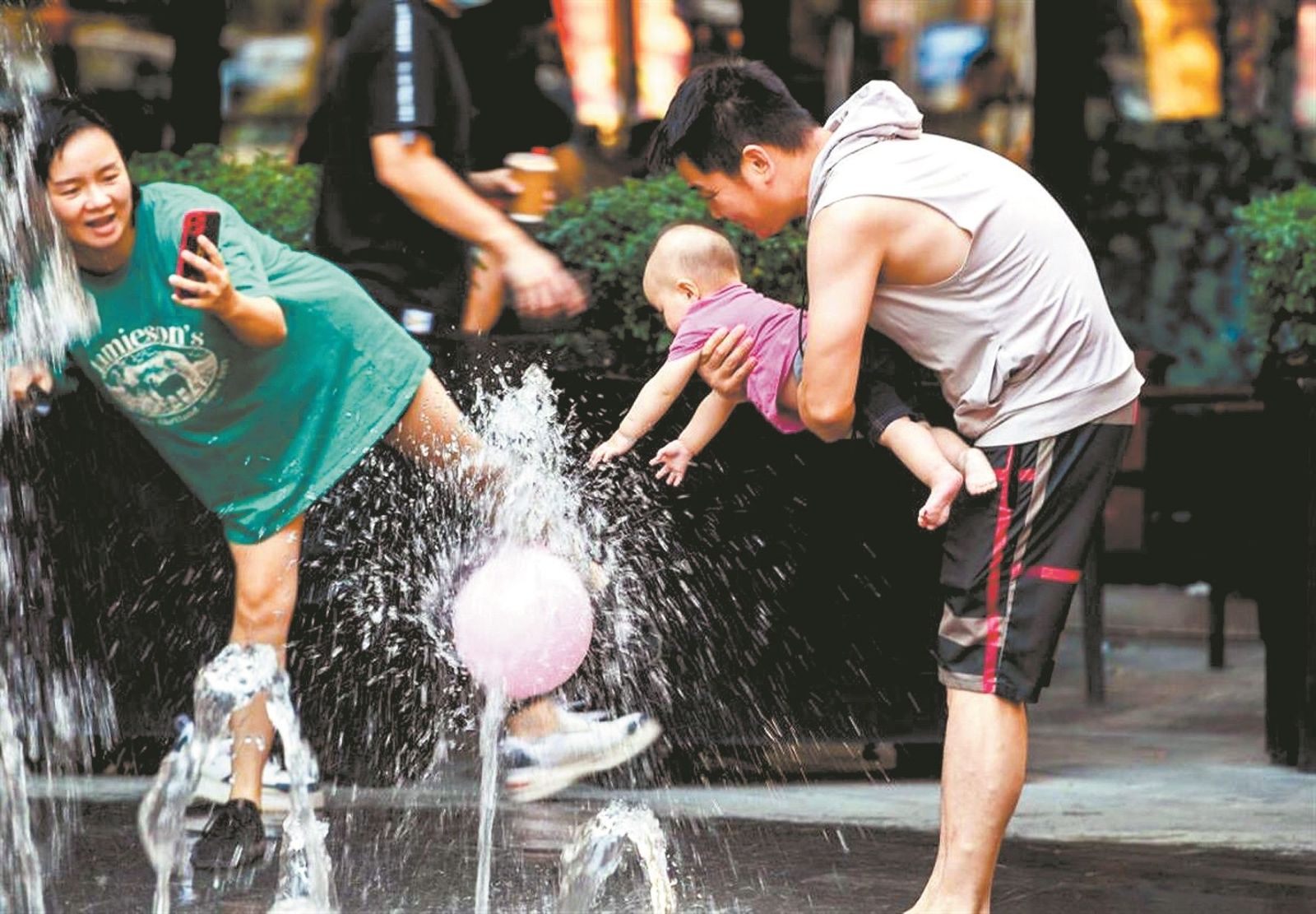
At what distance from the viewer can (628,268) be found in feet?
19.4

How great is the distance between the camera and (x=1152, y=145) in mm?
11531

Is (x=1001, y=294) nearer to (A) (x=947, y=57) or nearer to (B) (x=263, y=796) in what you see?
(B) (x=263, y=796)

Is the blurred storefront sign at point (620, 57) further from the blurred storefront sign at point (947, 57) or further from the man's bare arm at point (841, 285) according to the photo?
the man's bare arm at point (841, 285)

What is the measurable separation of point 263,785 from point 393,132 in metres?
1.84

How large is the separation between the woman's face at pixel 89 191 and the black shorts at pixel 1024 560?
7.33ft

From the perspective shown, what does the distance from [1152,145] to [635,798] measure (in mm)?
6899

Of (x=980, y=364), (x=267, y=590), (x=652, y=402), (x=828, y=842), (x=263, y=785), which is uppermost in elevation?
(x=980, y=364)

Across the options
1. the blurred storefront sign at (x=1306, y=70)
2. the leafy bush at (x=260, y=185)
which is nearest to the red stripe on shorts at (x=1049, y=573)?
the leafy bush at (x=260, y=185)

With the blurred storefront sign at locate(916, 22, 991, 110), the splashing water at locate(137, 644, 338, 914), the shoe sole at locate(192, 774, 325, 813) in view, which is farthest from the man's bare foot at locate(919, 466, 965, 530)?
the blurred storefront sign at locate(916, 22, 991, 110)

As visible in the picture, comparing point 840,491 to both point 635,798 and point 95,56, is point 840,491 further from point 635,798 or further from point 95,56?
point 95,56

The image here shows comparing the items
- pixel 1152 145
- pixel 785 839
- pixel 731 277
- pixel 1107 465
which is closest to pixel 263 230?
pixel 731 277

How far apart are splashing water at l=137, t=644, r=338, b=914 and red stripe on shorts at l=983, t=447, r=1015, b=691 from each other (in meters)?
1.55

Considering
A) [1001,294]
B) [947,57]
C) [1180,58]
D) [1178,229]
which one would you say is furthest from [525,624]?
[1180,58]

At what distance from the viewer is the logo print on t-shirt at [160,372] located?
501cm
